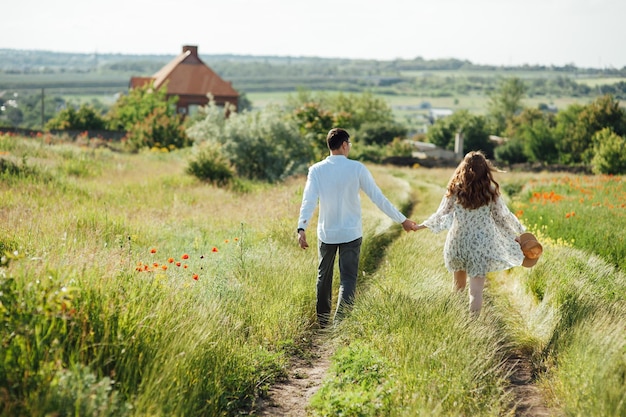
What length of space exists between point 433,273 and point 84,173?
11768mm

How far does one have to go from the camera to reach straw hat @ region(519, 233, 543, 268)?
701cm

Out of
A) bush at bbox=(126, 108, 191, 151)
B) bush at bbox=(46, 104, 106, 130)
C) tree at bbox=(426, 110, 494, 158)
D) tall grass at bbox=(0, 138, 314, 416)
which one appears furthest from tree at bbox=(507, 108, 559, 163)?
tall grass at bbox=(0, 138, 314, 416)

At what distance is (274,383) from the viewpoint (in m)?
5.86

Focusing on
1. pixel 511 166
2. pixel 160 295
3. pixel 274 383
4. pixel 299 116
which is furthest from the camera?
pixel 511 166

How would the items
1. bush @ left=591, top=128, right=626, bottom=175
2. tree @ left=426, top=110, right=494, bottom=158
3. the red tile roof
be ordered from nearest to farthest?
bush @ left=591, top=128, right=626, bottom=175 → the red tile roof → tree @ left=426, top=110, right=494, bottom=158

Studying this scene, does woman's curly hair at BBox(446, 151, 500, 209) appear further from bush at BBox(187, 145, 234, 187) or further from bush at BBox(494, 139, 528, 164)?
bush at BBox(494, 139, 528, 164)

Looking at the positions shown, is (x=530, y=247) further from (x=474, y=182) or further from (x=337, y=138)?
(x=337, y=138)

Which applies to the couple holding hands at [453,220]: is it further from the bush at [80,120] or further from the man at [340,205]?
the bush at [80,120]

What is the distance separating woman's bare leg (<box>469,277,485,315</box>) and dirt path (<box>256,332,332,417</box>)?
1493 mm

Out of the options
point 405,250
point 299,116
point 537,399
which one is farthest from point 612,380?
point 299,116

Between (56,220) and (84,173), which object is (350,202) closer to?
(56,220)

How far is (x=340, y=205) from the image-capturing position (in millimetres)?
7035

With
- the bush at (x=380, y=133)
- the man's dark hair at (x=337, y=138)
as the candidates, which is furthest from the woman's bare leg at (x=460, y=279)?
the bush at (x=380, y=133)

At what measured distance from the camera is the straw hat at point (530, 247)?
7.01 metres
